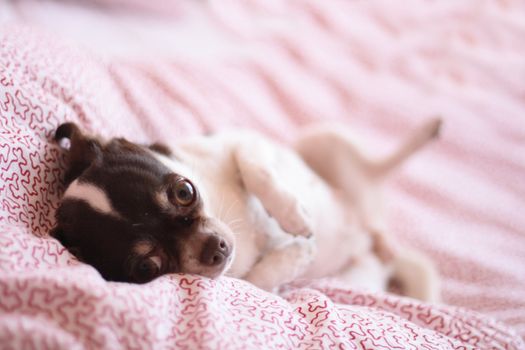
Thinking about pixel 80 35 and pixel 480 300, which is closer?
pixel 480 300

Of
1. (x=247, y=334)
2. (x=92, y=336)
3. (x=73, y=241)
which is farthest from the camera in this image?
(x=73, y=241)

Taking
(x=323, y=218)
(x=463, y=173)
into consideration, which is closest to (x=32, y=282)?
(x=323, y=218)

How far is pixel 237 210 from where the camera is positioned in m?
1.82

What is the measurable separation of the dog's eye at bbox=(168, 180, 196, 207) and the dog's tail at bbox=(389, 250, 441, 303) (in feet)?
3.49

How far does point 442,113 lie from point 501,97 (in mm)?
352

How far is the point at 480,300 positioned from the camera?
188 centimetres

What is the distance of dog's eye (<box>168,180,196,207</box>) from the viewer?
150 cm

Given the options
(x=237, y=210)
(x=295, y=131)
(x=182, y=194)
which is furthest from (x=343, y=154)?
(x=182, y=194)

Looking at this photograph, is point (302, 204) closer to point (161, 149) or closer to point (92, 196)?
point (161, 149)

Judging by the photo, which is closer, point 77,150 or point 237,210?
point 77,150

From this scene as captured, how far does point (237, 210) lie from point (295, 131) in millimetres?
1008

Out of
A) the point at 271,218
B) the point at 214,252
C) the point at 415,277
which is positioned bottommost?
the point at 415,277

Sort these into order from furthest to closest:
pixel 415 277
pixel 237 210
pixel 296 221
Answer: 1. pixel 415 277
2. pixel 237 210
3. pixel 296 221

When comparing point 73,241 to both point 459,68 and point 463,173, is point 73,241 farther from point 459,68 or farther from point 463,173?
point 459,68
